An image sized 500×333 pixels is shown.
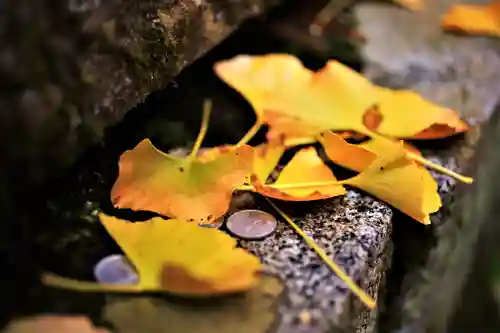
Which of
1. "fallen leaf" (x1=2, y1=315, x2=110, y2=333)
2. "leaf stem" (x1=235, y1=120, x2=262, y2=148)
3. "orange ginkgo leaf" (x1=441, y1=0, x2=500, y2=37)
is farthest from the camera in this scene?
"orange ginkgo leaf" (x1=441, y1=0, x2=500, y2=37)

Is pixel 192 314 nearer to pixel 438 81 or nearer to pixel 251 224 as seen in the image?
pixel 251 224

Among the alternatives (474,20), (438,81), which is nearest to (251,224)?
(438,81)

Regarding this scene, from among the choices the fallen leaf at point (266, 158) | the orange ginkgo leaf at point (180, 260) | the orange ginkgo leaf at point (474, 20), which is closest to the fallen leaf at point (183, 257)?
the orange ginkgo leaf at point (180, 260)

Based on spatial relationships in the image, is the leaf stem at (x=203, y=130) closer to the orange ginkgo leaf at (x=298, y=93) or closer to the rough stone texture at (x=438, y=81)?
the orange ginkgo leaf at (x=298, y=93)

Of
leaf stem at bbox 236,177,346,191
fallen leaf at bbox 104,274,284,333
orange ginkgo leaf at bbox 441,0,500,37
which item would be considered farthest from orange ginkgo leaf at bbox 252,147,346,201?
orange ginkgo leaf at bbox 441,0,500,37

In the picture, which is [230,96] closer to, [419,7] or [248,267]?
[248,267]

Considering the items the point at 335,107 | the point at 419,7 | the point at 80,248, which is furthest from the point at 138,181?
the point at 419,7

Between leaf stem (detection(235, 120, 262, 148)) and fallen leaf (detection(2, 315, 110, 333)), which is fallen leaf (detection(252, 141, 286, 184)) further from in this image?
fallen leaf (detection(2, 315, 110, 333))
